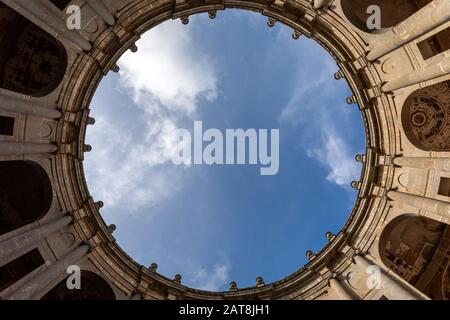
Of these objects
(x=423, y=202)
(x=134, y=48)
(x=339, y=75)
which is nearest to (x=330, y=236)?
(x=423, y=202)

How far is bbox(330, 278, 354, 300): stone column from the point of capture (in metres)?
18.2

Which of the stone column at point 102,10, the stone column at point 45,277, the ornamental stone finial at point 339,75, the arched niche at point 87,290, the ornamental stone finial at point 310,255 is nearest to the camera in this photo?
the stone column at point 45,277

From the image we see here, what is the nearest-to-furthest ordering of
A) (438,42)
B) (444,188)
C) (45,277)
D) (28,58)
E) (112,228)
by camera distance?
1. (444,188)
2. (45,277)
3. (438,42)
4. (28,58)
5. (112,228)

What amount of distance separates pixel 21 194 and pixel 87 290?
21.8 feet

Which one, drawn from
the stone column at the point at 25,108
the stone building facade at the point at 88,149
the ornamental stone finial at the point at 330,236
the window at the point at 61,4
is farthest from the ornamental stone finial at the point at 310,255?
the window at the point at 61,4

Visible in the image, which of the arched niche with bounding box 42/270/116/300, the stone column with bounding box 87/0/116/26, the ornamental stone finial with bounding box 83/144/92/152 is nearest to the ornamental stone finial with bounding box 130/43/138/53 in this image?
the stone column with bounding box 87/0/116/26

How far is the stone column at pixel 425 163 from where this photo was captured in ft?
49.2

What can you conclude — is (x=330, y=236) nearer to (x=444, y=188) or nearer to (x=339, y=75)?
(x=444, y=188)

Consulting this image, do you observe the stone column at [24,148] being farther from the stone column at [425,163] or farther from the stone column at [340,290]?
the stone column at [425,163]

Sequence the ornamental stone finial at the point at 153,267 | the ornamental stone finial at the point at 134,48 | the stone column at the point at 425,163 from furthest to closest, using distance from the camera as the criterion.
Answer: the ornamental stone finial at the point at 153,267, the ornamental stone finial at the point at 134,48, the stone column at the point at 425,163

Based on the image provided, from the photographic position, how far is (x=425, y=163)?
15.9m

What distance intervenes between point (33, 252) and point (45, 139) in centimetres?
577

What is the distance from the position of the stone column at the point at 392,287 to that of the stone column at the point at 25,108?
57.5 ft
